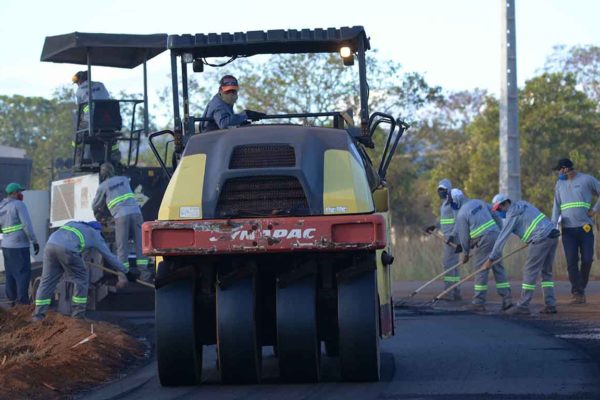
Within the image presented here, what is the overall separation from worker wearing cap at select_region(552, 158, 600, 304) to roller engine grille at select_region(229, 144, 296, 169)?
317 inches

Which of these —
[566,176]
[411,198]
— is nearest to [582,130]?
[411,198]

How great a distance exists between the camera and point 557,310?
50.8 feet

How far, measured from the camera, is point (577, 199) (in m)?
16.6

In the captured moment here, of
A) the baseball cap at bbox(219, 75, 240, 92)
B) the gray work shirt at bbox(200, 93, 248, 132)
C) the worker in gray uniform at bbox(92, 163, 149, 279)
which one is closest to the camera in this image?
the gray work shirt at bbox(200, 93, 248, 132)

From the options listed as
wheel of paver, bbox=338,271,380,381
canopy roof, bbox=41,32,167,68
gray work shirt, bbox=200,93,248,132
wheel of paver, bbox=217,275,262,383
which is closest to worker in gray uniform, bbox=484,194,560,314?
gray work shirt, bbox=200,93,248,132

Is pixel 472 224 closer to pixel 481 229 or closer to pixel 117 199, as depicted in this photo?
pixel 481 229

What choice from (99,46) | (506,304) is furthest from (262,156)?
(99,46)

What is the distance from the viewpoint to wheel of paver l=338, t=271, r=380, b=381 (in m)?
8.99

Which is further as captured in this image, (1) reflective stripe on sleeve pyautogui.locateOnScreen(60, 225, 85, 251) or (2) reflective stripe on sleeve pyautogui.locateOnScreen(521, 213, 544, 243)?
(2) reflective stripe on sleeve pyautogui.locateOnScreen(521, 213, 544, 243)

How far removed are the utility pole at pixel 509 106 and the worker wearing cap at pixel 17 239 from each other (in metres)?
11.1

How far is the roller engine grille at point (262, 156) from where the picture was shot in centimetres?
932

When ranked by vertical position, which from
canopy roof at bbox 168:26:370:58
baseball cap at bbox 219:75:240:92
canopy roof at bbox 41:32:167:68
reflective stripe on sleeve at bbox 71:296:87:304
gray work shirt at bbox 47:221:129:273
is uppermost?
canopy roof at bbox 41:32:167:68

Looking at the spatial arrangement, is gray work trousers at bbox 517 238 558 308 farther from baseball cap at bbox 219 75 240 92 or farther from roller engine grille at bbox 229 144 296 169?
roller engine grille at bbox 229 144 296 169

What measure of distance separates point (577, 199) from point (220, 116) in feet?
24.7
